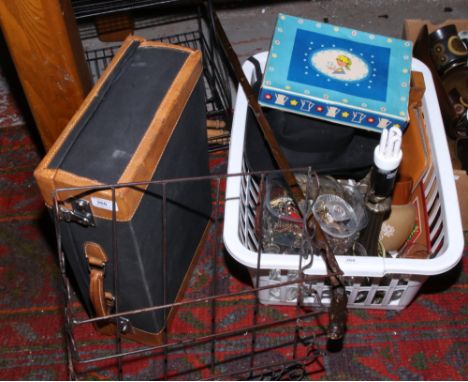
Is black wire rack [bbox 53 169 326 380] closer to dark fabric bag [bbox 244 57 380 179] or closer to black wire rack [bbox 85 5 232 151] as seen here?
dark fabric bag [bbox 244 57 380 179]

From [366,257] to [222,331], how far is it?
369mm

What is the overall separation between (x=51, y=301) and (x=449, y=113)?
0.95 m

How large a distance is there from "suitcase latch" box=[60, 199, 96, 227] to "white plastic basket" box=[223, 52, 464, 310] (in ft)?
0.79

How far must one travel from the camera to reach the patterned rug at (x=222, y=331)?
1.18 metres

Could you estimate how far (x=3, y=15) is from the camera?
95 cm

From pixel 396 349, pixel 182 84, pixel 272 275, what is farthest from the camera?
pixel 396 349

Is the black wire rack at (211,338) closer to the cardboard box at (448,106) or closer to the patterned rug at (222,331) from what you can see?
the patterned rug at (222,331)

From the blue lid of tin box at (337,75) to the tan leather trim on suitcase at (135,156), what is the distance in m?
0.16

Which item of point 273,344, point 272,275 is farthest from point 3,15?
point 273,344

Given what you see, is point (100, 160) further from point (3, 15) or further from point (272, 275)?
point (272, 275)

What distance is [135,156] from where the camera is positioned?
2.90 ft

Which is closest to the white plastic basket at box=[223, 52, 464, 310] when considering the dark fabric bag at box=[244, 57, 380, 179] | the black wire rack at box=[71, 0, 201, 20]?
the dark fabric bag at box=[244, 57, 380, 179]

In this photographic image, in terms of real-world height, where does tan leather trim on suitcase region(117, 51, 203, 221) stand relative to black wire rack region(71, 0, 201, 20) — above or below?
below

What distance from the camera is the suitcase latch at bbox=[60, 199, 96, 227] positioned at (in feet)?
2.84
